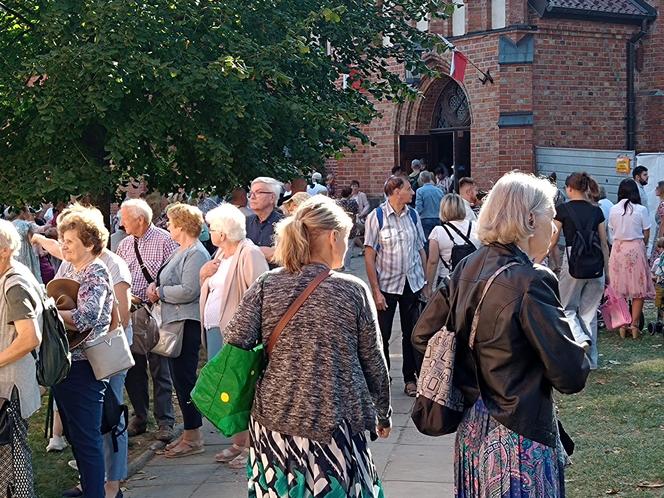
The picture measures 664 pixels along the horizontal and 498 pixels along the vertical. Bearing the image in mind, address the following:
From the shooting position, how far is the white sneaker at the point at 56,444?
791 cm

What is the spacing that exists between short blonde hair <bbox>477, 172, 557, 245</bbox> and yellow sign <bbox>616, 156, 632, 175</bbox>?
728 inches

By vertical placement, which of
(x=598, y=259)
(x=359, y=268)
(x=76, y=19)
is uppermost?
(x=76, y=19)

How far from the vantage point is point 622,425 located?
8.16 m

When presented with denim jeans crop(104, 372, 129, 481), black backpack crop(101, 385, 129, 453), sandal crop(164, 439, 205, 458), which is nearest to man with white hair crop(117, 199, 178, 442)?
sandal crop(164, 439, 205, 458)

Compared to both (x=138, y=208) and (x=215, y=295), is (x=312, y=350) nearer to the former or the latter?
(x=215, y=295)

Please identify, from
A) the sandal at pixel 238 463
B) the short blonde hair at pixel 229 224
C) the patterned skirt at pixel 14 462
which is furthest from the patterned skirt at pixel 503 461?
the sandal at pixel 238 463

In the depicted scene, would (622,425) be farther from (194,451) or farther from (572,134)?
(572,134)

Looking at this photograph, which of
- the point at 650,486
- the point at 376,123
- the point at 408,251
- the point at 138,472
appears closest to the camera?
the point at 650,486

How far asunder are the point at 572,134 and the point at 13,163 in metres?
15.6

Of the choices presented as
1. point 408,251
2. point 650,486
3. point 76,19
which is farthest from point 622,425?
point 76,19

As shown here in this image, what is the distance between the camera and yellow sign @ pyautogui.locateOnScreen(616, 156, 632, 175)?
2191 centimetres

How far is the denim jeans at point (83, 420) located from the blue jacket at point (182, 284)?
→ 183 cm

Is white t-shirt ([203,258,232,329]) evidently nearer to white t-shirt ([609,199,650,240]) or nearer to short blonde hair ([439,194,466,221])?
short blonde hair ([439,194,466,221])

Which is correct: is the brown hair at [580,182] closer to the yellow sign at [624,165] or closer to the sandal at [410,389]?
the sandal at [410,389]
